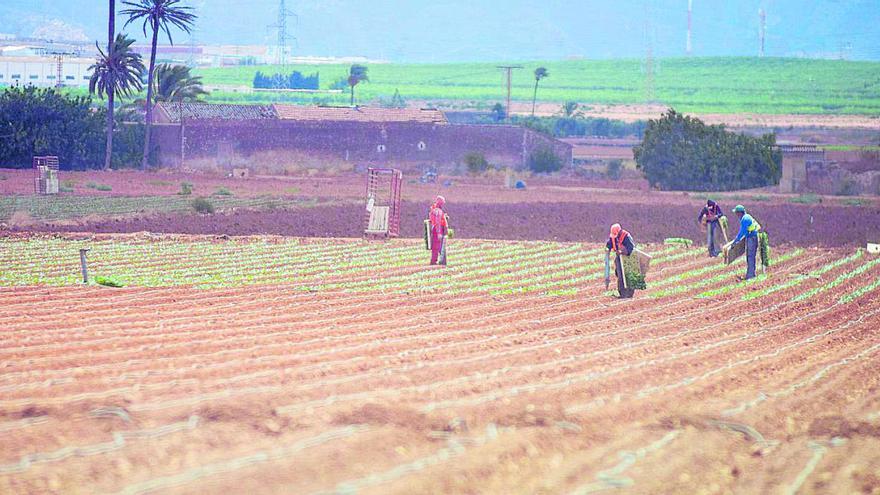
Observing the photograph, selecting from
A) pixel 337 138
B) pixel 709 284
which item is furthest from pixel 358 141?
pixel 709 284

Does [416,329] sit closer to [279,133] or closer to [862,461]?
[862,461]

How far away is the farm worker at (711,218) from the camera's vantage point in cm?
2384

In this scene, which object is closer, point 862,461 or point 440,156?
point 862,461

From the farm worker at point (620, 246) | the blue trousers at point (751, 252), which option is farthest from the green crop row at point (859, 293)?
the farm worker at point (620, 246)

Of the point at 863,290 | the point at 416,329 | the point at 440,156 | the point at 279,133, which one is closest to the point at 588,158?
the point at 440,156

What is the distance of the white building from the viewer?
134 metres

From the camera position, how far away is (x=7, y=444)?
9.07 metres

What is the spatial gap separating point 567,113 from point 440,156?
187 feet

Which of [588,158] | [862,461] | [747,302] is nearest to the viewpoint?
[862,461]

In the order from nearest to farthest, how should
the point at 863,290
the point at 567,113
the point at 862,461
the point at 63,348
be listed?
the point at 862,461
the point at 63,348
the point at 863,290
the point at 567,113

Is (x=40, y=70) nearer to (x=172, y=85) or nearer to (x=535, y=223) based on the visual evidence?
(x=172, y=85)

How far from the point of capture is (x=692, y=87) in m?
178

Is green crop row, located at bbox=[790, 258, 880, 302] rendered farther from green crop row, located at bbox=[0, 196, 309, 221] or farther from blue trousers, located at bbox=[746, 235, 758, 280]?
green crop row, located at bbox=[0, 196, 309, 221]

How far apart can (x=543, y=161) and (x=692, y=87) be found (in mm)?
117665
